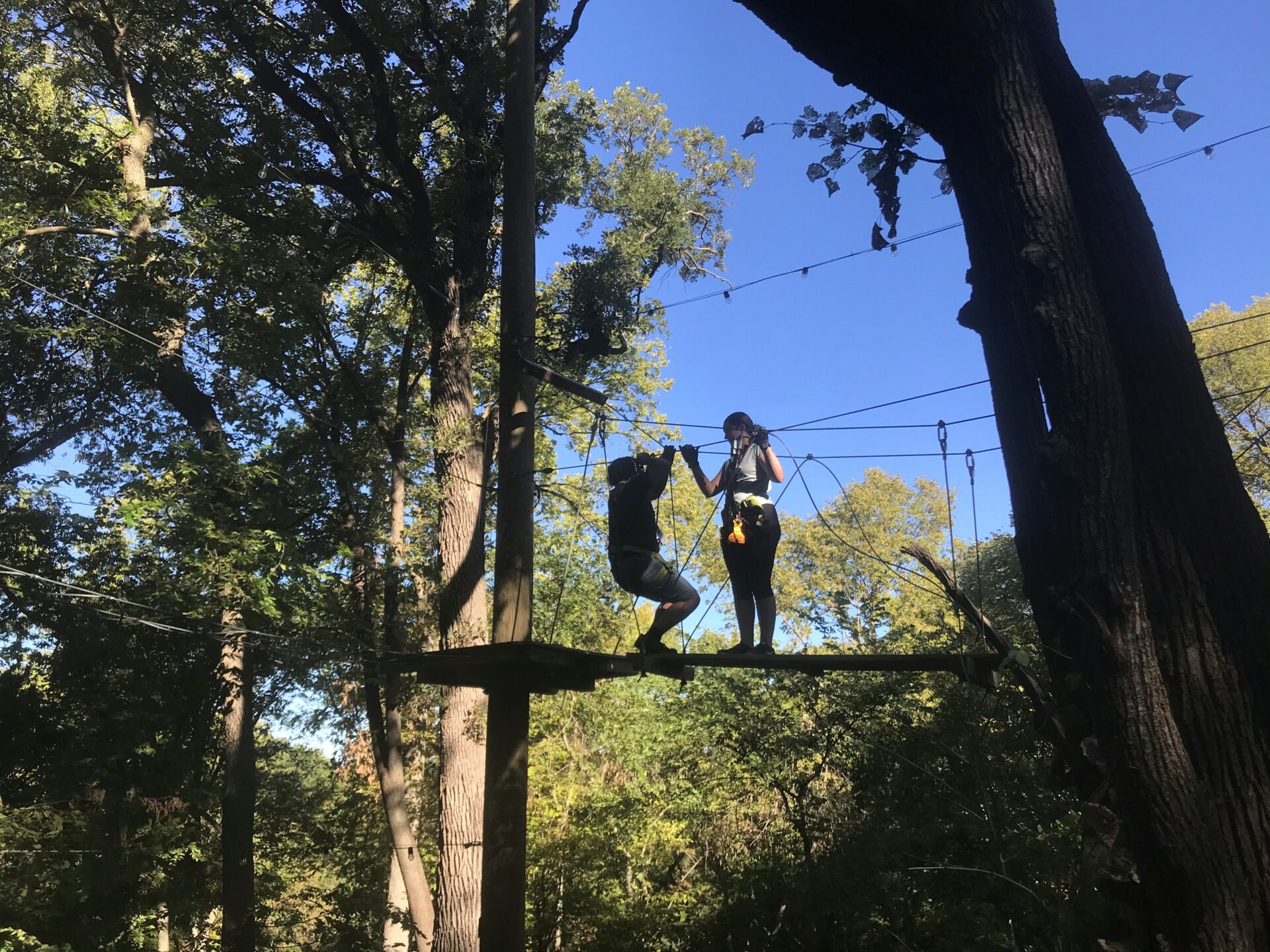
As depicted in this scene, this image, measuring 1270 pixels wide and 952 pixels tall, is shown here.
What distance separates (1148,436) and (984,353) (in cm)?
54

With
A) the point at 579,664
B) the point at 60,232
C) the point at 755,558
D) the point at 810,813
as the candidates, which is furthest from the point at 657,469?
the point at 60,232

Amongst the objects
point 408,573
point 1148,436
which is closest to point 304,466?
point 408,573

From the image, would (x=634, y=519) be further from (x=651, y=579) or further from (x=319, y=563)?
(x=319, y=563)

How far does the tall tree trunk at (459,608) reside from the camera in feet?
17.3

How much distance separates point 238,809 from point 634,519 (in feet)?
22.5

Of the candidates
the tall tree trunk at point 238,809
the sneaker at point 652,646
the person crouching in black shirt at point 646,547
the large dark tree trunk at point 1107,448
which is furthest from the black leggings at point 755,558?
the tall tree trunk at point 238,809

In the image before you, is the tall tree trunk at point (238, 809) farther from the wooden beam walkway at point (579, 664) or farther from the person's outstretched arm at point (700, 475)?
the person's outstretched arm at point (700, 475)

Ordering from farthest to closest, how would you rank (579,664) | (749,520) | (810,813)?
(810,813) → (749,520) → (579,664)

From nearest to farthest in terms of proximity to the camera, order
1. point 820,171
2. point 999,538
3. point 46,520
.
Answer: point 820,171 → point 46,520 → point 999,538

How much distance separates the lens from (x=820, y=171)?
3533 millimetres

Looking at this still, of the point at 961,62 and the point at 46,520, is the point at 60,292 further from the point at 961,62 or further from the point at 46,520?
the point at 961,62

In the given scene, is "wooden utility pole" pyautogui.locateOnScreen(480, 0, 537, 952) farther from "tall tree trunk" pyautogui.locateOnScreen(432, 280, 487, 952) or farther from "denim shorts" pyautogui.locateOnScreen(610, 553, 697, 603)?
"tall tree trunk" pyautogui.locateOnScreen(432, 280, 487, 952)

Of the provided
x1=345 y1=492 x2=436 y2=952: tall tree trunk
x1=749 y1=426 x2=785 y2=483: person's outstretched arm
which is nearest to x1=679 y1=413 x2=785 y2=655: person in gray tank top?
x1=749 y1=426 x2=785 y2=483: person's outstretched arm

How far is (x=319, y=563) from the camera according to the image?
737 centimetres
